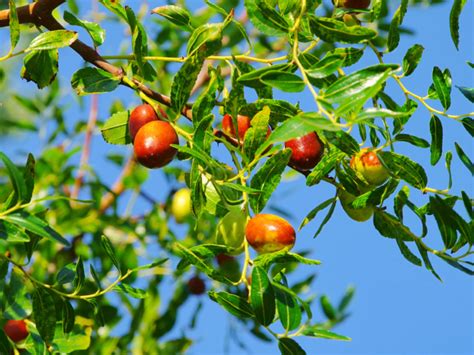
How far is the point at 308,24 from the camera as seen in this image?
4.39 feet

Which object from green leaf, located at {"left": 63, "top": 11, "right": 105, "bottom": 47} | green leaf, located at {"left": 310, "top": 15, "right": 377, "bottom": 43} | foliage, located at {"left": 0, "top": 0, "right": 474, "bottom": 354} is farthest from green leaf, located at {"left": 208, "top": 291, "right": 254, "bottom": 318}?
green leaf, located at {"left": 63, "top": 11, "right": 105, "bottom": 47}

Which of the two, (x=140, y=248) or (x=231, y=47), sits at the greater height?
(x=231, y=47)

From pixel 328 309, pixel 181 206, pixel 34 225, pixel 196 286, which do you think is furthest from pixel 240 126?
pixel 196 286

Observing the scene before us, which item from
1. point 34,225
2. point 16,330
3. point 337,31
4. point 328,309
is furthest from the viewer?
point 328,309

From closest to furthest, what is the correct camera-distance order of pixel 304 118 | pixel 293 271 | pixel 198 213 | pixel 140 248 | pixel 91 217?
pixel 304 118
pixel 198 213
pixel 91 217
pixel 140 248
pixel 293 271

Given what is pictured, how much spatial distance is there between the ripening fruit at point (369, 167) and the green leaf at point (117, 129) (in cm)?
43

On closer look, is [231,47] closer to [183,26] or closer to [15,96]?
[15,96]

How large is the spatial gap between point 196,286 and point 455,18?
1.78 metres

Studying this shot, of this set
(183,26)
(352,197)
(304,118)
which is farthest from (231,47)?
(304,118)

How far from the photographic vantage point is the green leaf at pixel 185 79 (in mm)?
1354

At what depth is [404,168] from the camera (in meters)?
1.37

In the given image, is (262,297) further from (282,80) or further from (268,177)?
(282,80)

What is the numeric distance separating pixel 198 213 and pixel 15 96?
2000 millimetres

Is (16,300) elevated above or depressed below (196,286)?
above
